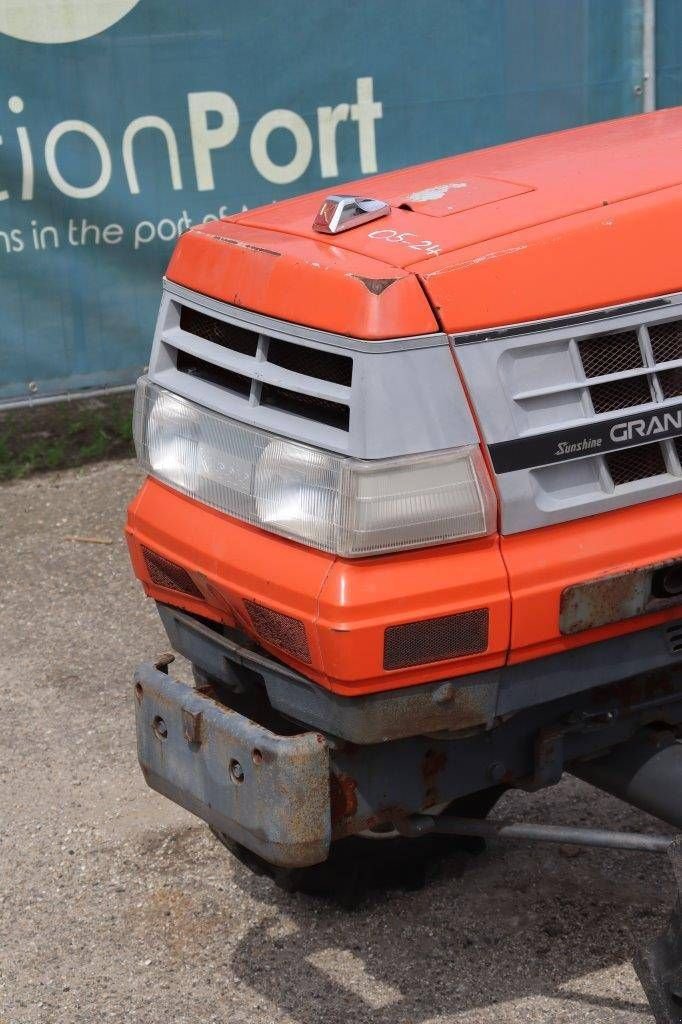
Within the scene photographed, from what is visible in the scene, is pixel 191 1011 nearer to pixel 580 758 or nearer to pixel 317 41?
pixel 580 758

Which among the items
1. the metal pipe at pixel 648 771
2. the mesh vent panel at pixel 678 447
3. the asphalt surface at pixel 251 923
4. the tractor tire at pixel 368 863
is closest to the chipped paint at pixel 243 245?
the mesh vent panel at pixel 678 447

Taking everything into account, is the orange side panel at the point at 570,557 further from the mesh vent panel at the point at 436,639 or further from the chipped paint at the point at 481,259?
the chipped paint at the point at 481,259

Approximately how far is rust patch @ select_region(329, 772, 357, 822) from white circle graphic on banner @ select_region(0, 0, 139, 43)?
16.2ft

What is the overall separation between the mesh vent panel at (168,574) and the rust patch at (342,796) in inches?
20.2

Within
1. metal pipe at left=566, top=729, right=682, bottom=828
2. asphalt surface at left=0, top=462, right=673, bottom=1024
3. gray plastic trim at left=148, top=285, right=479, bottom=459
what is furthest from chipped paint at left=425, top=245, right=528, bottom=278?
asphalt surface at left=0, top=462, right=673, bottom=1024

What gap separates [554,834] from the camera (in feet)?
10.3

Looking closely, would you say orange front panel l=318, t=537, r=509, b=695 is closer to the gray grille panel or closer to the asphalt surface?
the gray grille panel

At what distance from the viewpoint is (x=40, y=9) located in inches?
264

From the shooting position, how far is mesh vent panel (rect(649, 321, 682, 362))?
2.82 metres

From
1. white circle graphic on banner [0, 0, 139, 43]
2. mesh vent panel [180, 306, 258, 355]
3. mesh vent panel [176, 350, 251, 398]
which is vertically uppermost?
white circle graphic on banner [0, 0, 139, 43]

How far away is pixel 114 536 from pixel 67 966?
2.94 m

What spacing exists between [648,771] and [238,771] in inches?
37.4

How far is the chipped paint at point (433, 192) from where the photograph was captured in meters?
3.11

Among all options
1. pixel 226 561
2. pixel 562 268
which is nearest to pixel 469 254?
pixel 562 268
